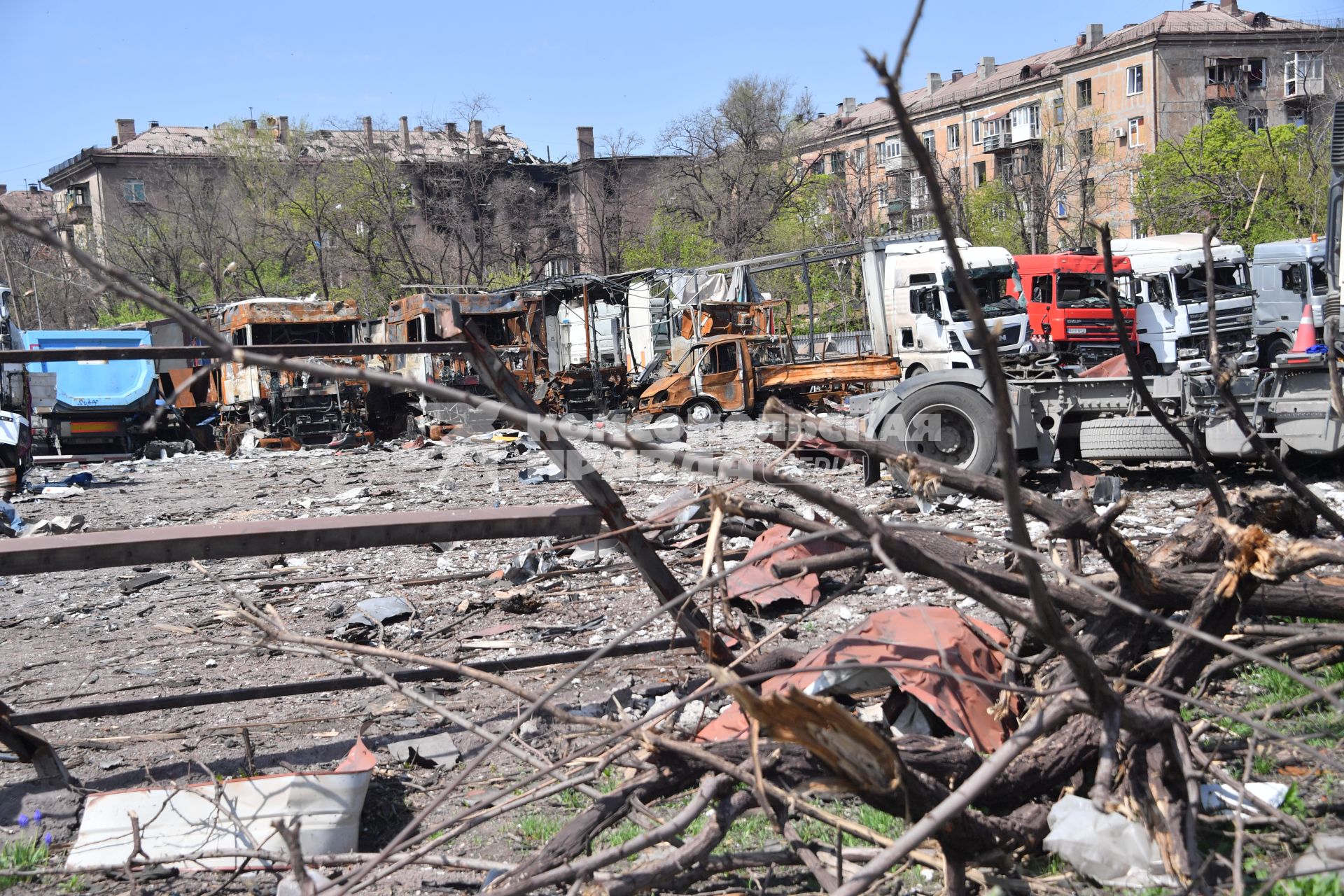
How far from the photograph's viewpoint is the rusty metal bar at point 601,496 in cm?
289

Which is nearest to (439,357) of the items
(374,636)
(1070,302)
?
(1070,302)

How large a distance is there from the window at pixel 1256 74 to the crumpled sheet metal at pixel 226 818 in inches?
2392

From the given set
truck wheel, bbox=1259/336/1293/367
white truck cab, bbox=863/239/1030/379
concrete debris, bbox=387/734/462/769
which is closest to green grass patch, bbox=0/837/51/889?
concrete debris, bbox=387/734/462/769

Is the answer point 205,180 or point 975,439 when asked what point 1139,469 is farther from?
point 205,180

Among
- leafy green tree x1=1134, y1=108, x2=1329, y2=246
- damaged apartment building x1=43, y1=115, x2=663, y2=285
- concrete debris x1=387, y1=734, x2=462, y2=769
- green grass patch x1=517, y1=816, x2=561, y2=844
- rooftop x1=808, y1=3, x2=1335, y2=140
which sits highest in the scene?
rooftop x1=808, y1=3, x2=1335, y2=140

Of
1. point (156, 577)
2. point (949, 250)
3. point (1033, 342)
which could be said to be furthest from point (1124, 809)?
point (1033, 342)

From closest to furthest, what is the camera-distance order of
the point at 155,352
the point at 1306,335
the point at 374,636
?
the point at 155,352 → the point at 374,636 → the point at 1306,335

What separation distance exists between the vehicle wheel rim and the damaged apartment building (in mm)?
34487

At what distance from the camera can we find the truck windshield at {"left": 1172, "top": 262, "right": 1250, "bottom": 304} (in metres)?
23.9

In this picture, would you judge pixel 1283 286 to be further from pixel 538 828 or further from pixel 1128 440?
pixel 538 828

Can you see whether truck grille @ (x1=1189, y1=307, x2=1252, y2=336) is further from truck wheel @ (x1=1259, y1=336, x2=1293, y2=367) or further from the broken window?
the broken window

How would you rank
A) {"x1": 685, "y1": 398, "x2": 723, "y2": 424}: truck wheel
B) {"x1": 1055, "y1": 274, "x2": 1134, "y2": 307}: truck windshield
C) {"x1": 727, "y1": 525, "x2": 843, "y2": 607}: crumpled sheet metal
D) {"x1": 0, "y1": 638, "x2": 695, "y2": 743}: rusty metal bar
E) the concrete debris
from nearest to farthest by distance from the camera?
{"x1": 0, "y1": 638, "x2": 695, "y2": 743}: rusty metal bar < the concrete debris < {"x1": 727, "y1": 525, "x2": 843, "y2": 607}: crumpled sheet metal < {"x1": 685, "y1": 398, "x2": 723, "y2": 424}: truck wheel < {"x1": 1055, "y1": 274, "x2": 1134, "y2": 307}: truck windshield

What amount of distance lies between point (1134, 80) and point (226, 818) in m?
59.6

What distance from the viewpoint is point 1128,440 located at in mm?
8844
